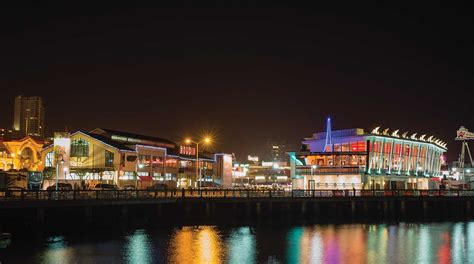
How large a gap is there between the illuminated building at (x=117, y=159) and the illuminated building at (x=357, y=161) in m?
26.3

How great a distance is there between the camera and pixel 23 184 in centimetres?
7988

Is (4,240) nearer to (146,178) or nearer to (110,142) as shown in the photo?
(110,142)

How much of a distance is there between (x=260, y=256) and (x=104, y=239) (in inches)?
667

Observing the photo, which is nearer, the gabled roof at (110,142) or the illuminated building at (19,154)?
the gabled roof at (110,142)

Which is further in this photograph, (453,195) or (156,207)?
(453,195)

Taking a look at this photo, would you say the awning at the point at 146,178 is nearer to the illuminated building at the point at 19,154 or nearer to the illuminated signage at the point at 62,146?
the illuminated signage at the point at 62,146

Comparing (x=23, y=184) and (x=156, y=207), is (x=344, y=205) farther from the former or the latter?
(x=23, y=184)

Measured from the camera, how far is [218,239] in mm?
62344

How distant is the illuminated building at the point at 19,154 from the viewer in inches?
5133

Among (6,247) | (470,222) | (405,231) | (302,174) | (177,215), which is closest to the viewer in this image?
(6,247)

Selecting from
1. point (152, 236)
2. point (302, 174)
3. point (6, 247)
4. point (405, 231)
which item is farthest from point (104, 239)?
point (302, 174)

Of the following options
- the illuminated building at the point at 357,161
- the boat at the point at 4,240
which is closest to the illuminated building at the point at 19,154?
the illuminated building at the point at 357,161

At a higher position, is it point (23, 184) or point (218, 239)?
point (23, 184)

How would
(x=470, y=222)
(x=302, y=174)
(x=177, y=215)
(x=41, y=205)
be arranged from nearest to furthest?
(x=41, y=205)
(x=177, y=215)
(x=470, y=222)
(x=302, y=174)
